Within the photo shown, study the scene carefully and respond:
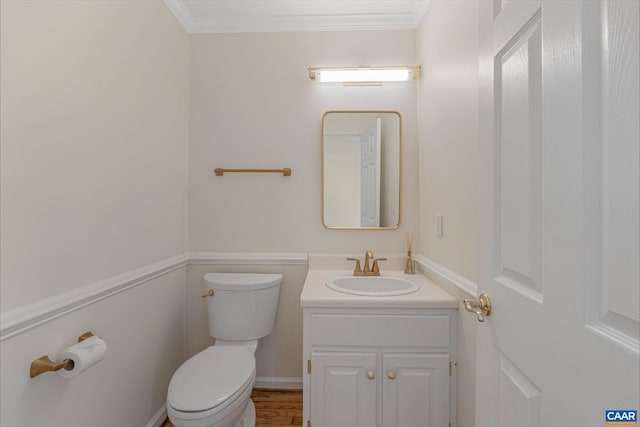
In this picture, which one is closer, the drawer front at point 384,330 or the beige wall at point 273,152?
the drawer front at point 384,330

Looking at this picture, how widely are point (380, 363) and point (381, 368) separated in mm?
23

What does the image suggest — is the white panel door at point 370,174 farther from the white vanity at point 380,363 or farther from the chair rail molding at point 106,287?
the white vanity at point 380,363

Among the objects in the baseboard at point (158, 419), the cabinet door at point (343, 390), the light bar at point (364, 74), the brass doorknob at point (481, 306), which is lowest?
the baseboard at point (158, 419)

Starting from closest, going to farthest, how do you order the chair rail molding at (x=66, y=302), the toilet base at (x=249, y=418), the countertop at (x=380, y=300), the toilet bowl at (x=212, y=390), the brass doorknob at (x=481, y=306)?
the brass doorknob at (x=481, y=306), the chair rail molding at (x=66, y=302), the toilet bowl at (x=212, y=390), the countertop at (x=380, y=300), the toilet base at (x=249, y=418)

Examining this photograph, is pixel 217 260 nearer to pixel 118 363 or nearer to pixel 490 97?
pixel 118 363

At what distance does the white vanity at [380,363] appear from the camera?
1421mm

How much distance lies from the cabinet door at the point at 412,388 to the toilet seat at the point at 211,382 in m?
0.63

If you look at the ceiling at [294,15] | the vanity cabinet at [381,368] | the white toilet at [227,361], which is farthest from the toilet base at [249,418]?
the ceiling at [294,15]

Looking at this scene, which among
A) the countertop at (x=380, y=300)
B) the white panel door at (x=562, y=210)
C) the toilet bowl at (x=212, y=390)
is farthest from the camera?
the countertop at (x=380, y=300)

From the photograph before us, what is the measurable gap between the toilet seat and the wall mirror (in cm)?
96

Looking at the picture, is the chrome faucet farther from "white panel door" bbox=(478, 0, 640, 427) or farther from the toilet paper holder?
the toilet paper holder

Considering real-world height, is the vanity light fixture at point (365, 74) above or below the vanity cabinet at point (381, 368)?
above

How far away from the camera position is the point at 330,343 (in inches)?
56.8

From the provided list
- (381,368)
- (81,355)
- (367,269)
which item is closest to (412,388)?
(381,368)
